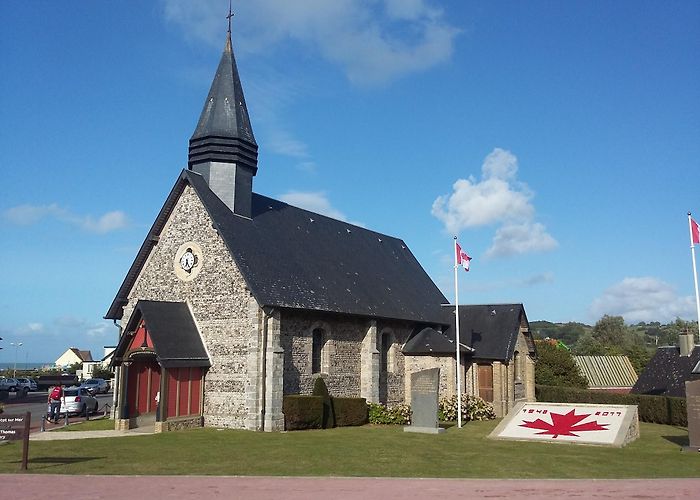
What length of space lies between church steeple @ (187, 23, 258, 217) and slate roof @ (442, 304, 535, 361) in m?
14.7

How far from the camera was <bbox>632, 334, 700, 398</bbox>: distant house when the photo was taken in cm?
3192

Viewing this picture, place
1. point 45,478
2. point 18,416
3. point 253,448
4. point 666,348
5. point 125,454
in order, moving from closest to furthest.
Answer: point 45,478
point 18,416
point 125,454
point 253,448
point 666,348

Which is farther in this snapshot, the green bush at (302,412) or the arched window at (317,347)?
the arched window at (317,347)

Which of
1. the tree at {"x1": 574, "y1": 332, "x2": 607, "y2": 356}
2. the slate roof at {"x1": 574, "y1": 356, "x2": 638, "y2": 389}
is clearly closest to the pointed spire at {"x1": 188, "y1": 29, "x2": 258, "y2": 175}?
the slate roof at {"x1": 574, "y1": 356, "x2": 638, "y2": 389}

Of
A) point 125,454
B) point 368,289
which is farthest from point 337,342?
point 125,454

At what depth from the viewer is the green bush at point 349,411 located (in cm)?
2617

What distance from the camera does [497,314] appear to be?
3584 centimetres

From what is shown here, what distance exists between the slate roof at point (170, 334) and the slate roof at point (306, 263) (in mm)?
3473

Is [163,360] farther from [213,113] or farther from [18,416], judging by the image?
[213,113]

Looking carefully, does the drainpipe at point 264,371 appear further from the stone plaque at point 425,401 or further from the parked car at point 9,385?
the parked car at point 9,385

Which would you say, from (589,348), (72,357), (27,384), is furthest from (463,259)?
(72,357)

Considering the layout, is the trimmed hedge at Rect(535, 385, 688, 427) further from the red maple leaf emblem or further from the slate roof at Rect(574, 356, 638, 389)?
the slate roof at Rect(574, 356, 638, 389)

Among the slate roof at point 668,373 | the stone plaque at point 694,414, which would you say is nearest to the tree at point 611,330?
the slate roof at point 668,373

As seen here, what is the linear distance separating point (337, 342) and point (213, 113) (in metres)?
11.8
